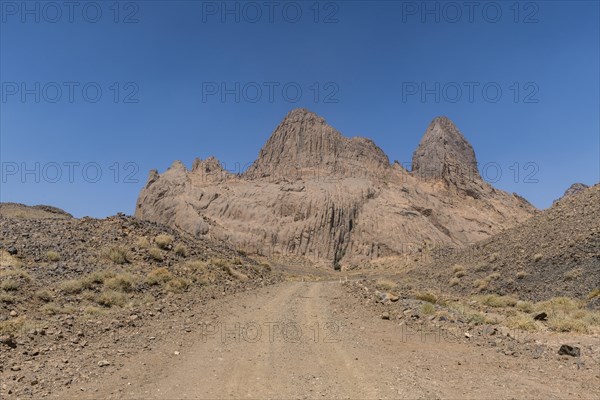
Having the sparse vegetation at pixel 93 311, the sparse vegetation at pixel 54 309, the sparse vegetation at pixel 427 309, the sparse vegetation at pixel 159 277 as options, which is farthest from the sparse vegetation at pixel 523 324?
the sparse vegetation at pixel 54 309

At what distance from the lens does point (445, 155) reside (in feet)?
366

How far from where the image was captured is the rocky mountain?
74.9 metres

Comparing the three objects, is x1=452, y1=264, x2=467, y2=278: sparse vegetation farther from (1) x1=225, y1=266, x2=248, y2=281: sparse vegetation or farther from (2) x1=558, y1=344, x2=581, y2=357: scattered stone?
(2) x1=558, y1=344, x2=581, y2=357: scattered stone

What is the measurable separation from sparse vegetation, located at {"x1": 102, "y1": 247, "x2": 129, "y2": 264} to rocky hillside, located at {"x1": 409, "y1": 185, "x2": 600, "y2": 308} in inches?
728

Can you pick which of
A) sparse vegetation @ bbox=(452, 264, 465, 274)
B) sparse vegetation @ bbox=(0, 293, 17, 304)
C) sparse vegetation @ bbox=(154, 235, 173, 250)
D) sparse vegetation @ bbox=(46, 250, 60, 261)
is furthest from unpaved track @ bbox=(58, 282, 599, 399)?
sparse vegetation @ bbox=(452, 264, 465, 274)

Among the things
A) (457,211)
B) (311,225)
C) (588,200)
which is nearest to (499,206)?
(457,211)

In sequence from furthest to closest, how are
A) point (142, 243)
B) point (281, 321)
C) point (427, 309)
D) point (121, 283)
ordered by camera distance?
point (142, 243), point (121, 283), point (427, 309), point (281, 321)

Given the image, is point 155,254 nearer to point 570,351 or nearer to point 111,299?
point 111,299

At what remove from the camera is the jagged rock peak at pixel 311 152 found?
312ft

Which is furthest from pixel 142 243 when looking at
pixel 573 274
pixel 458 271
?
pixel 573 274

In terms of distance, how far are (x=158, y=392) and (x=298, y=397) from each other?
241 centimetres

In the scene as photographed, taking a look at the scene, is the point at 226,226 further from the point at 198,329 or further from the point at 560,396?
the point at 560,396

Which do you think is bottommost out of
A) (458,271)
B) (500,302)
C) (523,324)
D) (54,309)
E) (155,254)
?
(54,309)

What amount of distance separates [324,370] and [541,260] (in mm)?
20599
